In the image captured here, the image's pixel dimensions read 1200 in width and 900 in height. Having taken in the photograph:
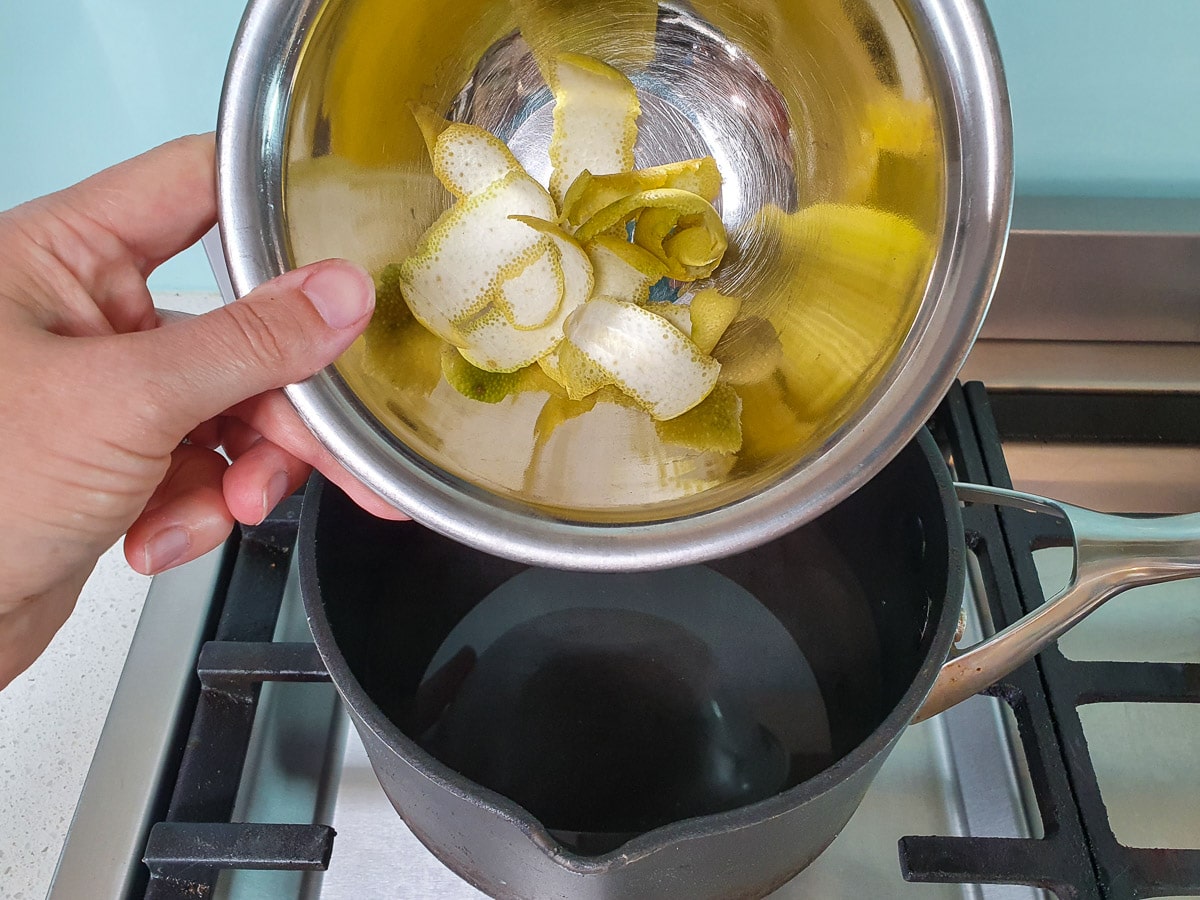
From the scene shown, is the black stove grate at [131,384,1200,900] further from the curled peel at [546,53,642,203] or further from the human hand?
the curled peel at [546,53,642,203]

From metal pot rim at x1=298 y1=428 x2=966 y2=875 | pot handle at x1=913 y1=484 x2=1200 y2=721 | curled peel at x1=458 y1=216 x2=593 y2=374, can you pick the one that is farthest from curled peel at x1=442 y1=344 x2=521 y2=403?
pot handle at x1=913 y1=484 x2=1200 y2=721

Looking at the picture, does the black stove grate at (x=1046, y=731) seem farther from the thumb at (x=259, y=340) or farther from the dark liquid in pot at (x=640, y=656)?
the thumb at (x=259, y=340)

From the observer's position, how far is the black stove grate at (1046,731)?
436 mm

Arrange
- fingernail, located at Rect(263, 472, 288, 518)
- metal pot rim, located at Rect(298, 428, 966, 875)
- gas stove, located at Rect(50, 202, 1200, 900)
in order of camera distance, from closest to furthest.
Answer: metal pot rim, located at Rect(298, 428, 966, 875), gas stove, located at Rect(50, 202, 1200, 900), fingernail, located at Rect(263, 472, 288, 518)

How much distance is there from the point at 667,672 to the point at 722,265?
251 mm

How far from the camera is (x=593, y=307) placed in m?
0.48

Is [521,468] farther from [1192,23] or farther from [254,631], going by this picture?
[1192,23]

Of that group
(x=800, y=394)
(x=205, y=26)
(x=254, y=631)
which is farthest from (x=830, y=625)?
(x=205, y=26)

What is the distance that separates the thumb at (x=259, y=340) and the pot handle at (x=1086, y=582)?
1.02 ft

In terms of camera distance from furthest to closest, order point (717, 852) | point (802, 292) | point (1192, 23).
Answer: point (1192, 23), point (802, 292), point (717, 852)

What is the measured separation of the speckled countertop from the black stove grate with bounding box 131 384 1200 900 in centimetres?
8

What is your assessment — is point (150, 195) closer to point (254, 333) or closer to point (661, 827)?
point (254, 333)

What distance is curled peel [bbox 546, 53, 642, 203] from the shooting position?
0.50m

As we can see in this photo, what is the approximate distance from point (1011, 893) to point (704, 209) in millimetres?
400
